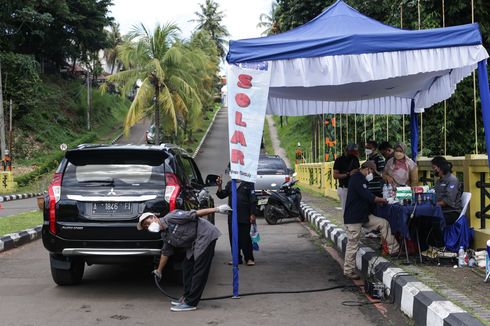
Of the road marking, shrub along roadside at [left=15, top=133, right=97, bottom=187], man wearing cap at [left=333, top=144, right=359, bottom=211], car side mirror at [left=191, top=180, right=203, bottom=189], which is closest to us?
the road marking

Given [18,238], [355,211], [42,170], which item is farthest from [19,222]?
[42,170]

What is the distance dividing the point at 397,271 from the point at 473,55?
2711 mm

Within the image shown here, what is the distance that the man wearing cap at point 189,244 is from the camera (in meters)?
6.03

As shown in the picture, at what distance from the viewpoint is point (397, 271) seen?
6828 mm

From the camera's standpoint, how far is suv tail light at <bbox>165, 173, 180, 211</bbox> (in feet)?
21.7

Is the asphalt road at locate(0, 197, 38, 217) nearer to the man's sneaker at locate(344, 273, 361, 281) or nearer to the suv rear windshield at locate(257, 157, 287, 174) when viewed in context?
the suv rear windshield at locate(257, 157, 287, 174)

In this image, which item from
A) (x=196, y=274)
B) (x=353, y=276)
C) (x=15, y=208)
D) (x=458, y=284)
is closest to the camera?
(x=196, y=274)

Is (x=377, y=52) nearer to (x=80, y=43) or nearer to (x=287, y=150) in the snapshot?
(x=287, y=150)

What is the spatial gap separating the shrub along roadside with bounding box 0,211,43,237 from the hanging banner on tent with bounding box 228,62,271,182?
6696mm

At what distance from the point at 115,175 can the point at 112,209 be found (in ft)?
1.44

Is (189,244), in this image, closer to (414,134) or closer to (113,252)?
(113,252)

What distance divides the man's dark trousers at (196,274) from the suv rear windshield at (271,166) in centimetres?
1053

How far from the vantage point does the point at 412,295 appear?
5.72 m

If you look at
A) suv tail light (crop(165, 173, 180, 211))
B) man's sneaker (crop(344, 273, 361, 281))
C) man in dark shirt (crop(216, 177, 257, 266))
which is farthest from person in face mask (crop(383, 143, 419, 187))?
suv tail light (crop(165, 173, 180, 211))
